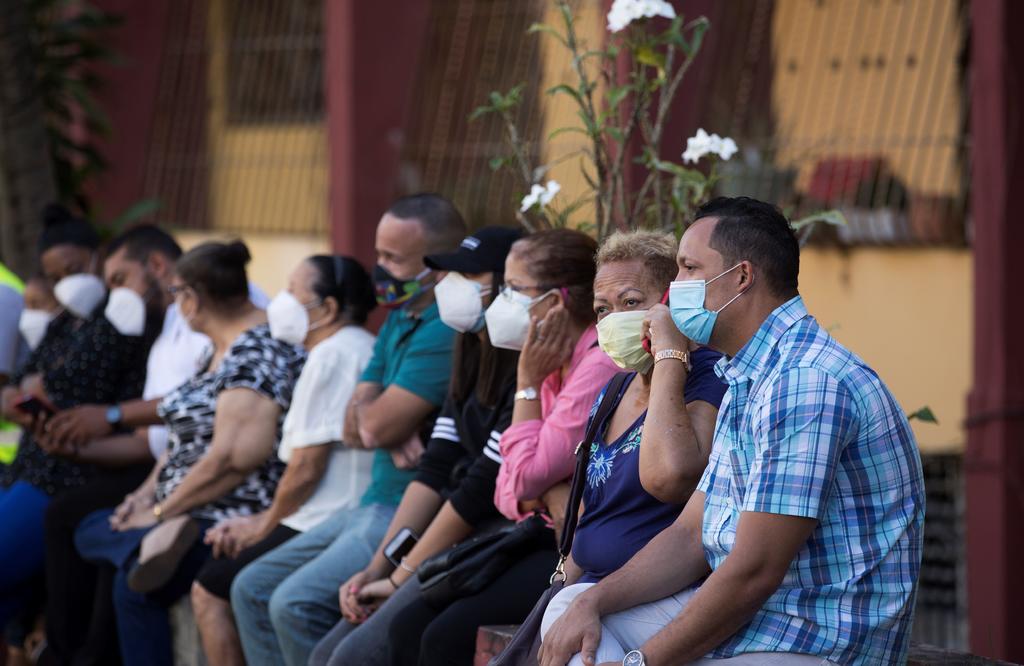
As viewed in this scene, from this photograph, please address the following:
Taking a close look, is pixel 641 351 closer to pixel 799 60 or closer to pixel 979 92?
pixel 979 92

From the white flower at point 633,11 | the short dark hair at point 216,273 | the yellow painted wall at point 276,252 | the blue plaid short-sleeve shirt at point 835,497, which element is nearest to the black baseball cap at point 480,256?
the white flower at point 633,11

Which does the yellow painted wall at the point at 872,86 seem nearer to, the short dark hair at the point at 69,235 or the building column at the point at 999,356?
the building column at the point at 999,356

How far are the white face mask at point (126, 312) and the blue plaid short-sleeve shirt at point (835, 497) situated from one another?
411 centimetres

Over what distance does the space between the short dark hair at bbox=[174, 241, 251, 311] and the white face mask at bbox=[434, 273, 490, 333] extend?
1.53 m

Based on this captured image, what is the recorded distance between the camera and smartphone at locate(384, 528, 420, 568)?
16.2 ft

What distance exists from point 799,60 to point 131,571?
433cm

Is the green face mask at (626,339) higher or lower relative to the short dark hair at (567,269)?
lower

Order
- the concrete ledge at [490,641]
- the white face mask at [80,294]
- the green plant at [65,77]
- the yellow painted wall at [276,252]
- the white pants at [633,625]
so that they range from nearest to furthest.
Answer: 1. the white pants at [633,625]
2. the concrete ledge at [490,641]
3. the white face mask at [80,294]
4. the green plant at [65,77]
5. the yellow painted wall at [276,252]

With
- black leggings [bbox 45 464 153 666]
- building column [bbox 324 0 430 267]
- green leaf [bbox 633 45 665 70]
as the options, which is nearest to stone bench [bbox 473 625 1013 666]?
green leaf [bbox 633 45 665 70]

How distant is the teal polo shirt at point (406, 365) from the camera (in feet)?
17.2

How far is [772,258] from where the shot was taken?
3.40 meters

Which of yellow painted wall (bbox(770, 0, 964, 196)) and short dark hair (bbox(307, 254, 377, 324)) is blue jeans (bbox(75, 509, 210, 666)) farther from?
yellow painted wall (bbox(770, 0, 964, 196))

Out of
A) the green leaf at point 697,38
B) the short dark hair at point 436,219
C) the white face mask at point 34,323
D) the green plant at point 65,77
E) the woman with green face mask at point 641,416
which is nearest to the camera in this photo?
the woman with green face mask at point 641,416

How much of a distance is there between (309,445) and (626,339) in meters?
2.08
